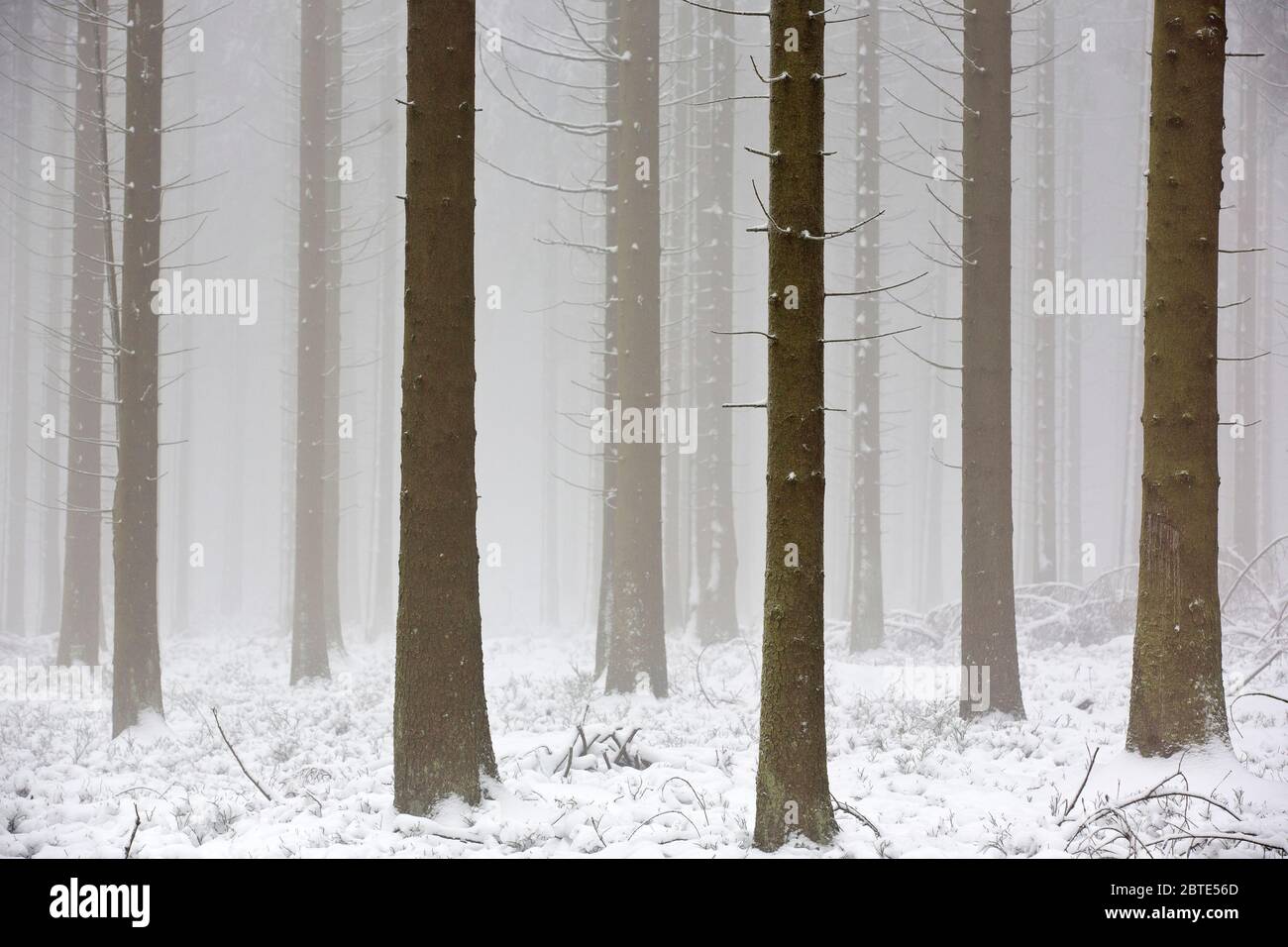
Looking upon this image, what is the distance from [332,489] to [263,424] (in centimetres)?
3099

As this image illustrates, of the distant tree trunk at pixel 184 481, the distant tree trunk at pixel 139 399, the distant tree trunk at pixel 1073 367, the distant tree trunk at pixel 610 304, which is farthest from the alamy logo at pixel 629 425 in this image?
the distant tree trunk at pixel 184 481

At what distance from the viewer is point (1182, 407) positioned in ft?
23.6

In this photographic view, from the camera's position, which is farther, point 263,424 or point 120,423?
point 263,424

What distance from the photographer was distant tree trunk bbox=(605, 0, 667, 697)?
12312mm

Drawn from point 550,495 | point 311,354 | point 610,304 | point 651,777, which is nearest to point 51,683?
point 311,354

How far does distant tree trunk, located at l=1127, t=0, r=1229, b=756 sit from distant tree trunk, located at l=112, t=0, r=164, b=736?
10.1m

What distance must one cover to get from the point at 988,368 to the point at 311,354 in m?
10.8

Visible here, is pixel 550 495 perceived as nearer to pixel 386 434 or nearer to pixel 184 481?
pixel 386 434

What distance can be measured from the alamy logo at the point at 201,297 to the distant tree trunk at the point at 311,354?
3.77 ft
